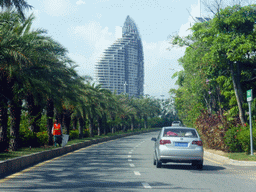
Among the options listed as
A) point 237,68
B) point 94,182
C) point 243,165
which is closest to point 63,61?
point 237,68

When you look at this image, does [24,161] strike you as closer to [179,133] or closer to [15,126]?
[179,133]

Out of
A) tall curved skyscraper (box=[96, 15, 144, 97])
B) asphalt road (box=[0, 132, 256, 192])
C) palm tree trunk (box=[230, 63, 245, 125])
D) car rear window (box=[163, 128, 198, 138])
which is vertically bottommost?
asphalt road (box=[0, 132, 256, 192])

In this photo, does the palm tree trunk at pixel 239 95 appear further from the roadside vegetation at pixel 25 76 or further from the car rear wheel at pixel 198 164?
the roadside vegetation at pixel 25 76

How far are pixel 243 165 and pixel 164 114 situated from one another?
126 metres

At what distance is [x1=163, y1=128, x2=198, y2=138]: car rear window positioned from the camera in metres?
15.0

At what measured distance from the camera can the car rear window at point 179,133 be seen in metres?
15.0

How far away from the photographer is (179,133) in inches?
618

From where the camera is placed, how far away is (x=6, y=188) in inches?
Answer: 378

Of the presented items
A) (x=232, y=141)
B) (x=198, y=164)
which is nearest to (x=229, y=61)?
(x=232, y=141)

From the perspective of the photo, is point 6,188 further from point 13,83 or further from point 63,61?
point 63,61

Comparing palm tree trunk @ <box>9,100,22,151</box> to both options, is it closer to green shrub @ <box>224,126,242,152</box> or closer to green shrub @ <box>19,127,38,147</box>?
green shrub @ <box>19,127,38,147</box>

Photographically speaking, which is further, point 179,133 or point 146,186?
point 179,133

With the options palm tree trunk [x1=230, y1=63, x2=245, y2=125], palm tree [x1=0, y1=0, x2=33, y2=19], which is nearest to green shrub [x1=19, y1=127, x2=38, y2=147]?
palm tree [x1=0, y1=0, x2=33, y2=19]

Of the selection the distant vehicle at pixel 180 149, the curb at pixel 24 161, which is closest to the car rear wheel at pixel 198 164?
the distant vehicle at pixel 180 149
